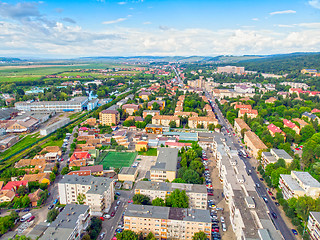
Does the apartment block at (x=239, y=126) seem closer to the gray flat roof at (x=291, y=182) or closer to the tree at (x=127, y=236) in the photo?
the gray flat roof at (x=291, y=182)

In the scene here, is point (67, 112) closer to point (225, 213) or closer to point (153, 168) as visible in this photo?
point (153, 168)

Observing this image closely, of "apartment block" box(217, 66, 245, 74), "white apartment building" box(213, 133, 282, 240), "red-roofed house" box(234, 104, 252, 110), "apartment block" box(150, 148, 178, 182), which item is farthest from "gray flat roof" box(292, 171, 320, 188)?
"apartment block" box(217, 66, 245, 74)

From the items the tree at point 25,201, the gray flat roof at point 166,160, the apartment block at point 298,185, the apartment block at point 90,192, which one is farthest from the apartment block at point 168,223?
the tree at point 25,201

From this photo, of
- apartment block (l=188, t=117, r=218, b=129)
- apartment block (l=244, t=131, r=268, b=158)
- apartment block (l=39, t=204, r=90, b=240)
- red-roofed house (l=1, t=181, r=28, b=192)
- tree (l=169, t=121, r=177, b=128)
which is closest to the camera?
apartment block (l=39, t=204, r=90, b=240)

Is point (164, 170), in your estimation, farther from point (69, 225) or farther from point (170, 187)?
point (69, 225)

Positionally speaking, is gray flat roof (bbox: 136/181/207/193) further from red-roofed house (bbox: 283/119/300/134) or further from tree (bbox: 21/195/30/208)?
red-roofed house (bbox: 283/119/300/134)

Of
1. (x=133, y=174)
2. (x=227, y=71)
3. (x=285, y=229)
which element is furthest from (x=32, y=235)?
(x=227, y=71)

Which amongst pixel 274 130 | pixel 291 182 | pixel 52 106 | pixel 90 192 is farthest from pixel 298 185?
pixel 52 106
